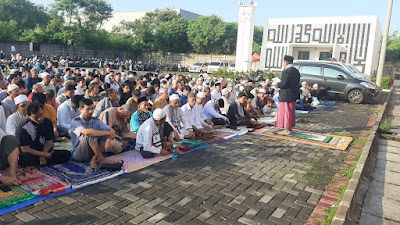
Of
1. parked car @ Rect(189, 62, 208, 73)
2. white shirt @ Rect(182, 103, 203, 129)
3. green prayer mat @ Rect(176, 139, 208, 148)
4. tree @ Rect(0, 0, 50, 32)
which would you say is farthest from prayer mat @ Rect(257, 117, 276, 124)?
tree @ Rect(0, 0, 50, 32)

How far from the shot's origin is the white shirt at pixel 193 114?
22.5ft

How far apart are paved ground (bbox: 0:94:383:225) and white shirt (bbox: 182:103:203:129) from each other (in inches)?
45.4

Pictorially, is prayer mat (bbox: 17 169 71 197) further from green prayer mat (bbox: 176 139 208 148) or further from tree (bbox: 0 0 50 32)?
tree (bbox: 0 0 50 32)

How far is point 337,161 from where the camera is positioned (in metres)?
5.38

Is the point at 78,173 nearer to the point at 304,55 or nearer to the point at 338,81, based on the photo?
the point at 338,81

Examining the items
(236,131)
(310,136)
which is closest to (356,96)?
(310,136)

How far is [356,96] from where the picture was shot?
13219mm

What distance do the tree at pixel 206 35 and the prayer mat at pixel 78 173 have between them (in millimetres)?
39451

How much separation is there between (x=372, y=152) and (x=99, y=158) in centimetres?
496

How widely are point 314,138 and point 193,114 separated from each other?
264 centimetres

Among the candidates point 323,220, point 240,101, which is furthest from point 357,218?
point 240,101

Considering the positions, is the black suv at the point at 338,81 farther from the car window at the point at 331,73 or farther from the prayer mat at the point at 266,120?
the prayer mat at the point at 266,120

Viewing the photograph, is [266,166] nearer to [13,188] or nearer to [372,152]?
[372,152]

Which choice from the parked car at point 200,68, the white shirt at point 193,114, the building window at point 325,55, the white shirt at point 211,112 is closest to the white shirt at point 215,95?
the white shirt at point 211,112
